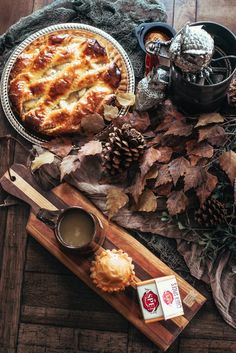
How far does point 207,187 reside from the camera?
114 centimetres

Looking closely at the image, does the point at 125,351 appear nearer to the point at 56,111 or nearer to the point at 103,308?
the point at 103,308

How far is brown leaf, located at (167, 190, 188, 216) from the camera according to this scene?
116 centimetres

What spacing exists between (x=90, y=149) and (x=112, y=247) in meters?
0.22

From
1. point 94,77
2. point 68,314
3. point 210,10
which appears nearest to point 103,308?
point 68,314

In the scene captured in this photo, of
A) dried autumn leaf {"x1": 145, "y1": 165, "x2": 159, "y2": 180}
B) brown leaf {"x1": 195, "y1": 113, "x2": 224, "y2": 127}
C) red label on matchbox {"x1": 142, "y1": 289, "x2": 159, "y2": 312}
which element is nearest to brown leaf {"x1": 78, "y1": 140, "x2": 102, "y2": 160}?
dried autumn leaf {"x1": 145, "y1": 165, "x2": 159, "y2": 180}

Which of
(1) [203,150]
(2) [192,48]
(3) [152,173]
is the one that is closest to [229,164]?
(1) [203,150]

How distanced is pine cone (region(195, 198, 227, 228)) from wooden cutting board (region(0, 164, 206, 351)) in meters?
0.14

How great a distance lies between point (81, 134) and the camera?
1.24m

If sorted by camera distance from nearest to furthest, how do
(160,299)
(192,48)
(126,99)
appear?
(192,48), (160,299), (126,99)

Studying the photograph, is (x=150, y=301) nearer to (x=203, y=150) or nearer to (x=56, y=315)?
(x=56, y=315)

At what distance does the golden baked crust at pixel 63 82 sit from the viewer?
1.22m

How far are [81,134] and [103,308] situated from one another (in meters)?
0.40

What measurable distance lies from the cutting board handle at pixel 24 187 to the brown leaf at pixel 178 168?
28cm

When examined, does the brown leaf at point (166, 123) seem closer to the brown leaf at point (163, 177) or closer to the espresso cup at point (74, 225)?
the brown leaf at point (163, 177)
